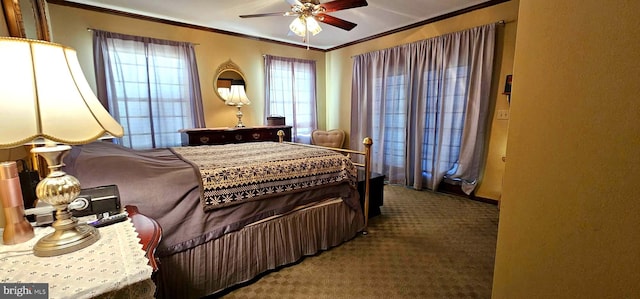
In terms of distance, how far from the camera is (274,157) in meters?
2.01

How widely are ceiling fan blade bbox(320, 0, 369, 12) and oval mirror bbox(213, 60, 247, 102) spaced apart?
2.11 metres

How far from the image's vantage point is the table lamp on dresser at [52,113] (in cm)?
65

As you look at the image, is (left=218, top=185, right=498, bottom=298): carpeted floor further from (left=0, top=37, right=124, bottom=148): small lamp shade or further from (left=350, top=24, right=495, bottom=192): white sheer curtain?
(left=0, top=37, right=124, bottom=148): small lamp shade

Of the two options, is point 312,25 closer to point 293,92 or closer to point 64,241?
point 293,92

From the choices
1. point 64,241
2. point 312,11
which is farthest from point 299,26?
point 64,241

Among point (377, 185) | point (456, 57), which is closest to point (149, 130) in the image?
point (377, 185)

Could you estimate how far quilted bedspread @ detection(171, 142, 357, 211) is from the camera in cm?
158

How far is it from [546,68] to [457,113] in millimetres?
2901

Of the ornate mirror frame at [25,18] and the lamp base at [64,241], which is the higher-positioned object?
the ornate mirror frame at [25,18]

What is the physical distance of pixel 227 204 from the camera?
5.29ft

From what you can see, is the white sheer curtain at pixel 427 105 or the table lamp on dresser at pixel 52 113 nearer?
the table lamp on dresser at pixel 52 113

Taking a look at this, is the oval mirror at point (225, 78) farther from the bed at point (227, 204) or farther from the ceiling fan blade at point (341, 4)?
the ceiling fan blade at point (341, 4)

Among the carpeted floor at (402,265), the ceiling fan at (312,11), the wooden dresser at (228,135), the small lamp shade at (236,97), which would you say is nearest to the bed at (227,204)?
the carpeted floor at (402,265)

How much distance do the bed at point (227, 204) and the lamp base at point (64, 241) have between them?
1.72 feet
